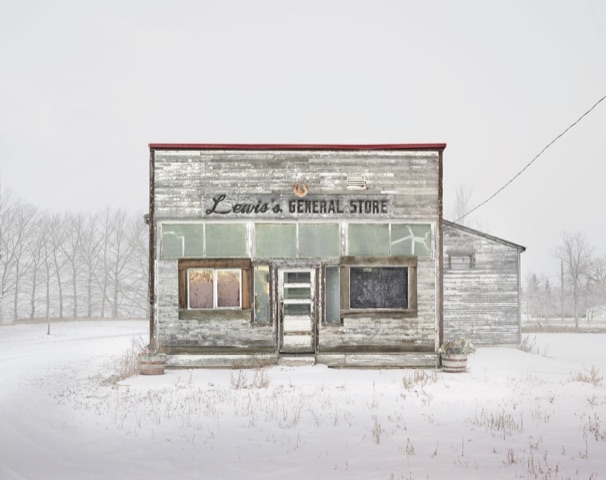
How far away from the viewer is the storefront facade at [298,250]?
17.7 metres

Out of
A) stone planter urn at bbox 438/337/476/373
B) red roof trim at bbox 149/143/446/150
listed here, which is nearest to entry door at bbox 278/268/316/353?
red roof trim at bbox 149/143/446/150

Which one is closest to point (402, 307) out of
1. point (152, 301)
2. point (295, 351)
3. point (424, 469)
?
point (295, 351)

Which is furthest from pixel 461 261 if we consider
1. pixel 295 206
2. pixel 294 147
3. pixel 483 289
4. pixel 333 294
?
pixel 294 147

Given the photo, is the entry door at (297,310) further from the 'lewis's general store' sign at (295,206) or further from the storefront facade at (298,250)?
the 'lewis's general store' sign at (295,206)

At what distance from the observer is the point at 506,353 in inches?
878

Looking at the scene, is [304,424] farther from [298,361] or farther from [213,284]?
→ [213,284]

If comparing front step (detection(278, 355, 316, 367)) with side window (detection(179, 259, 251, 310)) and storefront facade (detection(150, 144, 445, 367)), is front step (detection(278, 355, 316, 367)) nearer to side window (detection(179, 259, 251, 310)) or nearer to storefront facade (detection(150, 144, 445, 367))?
storefront facade (detection(150, 144, 445, 367))

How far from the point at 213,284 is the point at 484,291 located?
12.1m

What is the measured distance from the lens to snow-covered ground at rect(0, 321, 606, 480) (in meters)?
7.84

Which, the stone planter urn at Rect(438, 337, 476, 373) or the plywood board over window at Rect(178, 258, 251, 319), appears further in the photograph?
the plywood board over window at Rect(178, 258, 251, 319)

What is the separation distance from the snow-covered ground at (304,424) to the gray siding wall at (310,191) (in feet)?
3.96

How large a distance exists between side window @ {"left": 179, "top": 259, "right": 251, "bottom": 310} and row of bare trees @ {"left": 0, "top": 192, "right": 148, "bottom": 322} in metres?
38.9

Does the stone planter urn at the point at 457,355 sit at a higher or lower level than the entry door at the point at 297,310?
lower

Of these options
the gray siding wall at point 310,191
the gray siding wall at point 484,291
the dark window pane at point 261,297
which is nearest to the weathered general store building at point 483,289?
the gray siding wall at point 484,291
